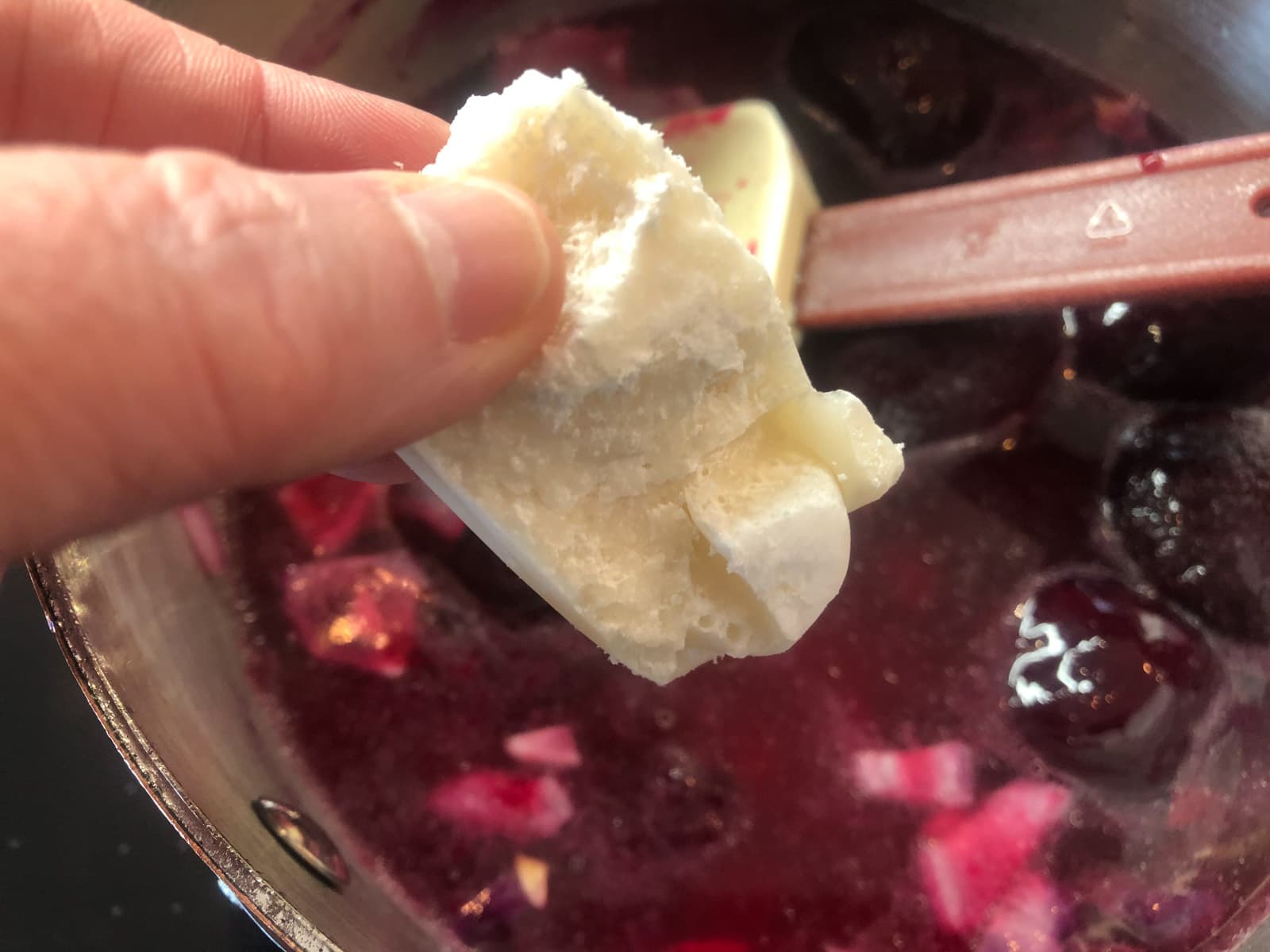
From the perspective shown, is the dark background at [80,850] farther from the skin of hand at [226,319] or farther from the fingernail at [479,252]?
the fingernail at [479,252]

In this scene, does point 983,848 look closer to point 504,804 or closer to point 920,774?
point 920,774

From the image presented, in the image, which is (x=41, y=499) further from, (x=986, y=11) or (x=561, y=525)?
(x=986, y=11)

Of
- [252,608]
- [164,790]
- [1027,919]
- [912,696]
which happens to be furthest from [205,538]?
[1027,919]

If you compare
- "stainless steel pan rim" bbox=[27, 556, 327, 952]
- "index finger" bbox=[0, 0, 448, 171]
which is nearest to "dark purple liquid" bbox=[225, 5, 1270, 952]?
"stainless steel pan rim" bbox=[27, 556, 327, 952]

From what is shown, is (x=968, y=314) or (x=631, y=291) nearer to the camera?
(x=631, y=291)

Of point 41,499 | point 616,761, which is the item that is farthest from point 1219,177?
point 41,499

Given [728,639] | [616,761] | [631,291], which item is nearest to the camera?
[631,291]
